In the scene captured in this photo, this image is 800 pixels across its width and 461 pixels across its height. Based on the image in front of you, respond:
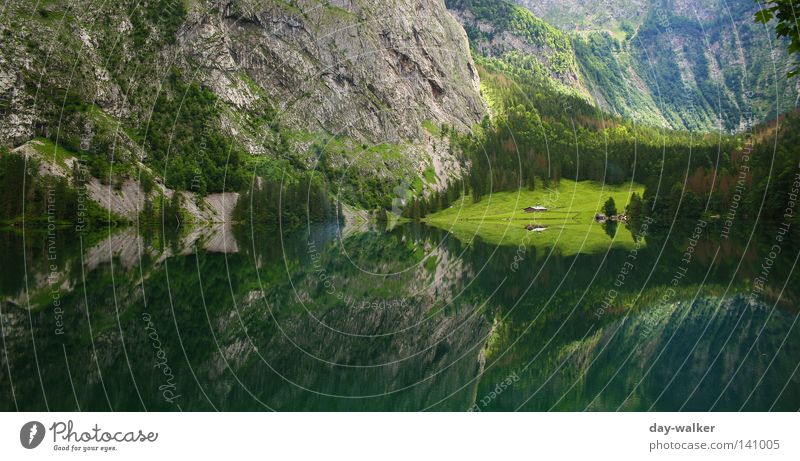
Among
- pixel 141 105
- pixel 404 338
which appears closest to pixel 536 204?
pixel 141 105

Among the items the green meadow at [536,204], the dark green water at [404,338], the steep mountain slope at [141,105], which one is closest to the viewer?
the dark green water at [404,338]

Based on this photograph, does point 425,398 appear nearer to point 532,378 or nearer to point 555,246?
point 532,378

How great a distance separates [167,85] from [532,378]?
604ft

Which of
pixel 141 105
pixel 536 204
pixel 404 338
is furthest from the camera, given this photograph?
pixel 141 105

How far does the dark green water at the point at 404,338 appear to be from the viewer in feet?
63.5

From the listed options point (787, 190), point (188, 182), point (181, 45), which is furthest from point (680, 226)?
point (181, 45)

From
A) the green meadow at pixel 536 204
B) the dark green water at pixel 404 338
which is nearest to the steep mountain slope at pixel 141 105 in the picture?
the green meadow at pixel 536 204

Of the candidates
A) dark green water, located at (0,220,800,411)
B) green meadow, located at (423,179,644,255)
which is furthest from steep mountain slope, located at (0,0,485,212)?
dark green water, located at (0,220,800,411)

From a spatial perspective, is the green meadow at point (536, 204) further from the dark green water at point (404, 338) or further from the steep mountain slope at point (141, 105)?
the dark green water at point (404, 338)

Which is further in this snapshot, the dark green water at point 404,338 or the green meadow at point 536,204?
the green meadow at point 536,204

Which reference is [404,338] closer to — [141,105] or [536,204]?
[536,204]

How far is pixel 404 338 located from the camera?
27.3 meters

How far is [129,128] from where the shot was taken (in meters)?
172

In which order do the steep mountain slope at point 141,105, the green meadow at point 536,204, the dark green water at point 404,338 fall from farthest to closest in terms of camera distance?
the steep mountain slope at point 141,105, the green meadow at point 536,204, the dark green water at point 404,338
